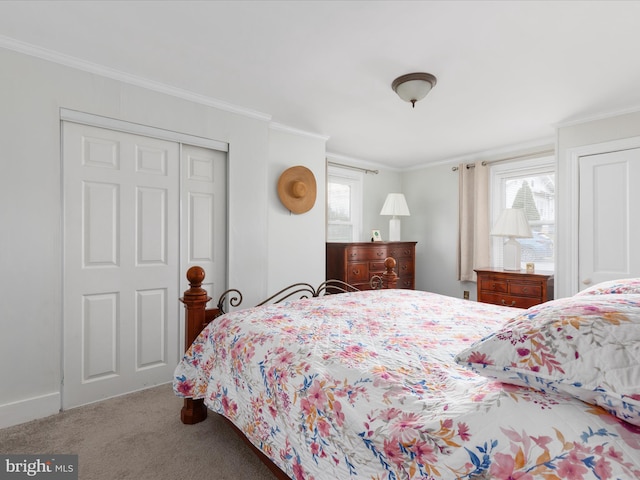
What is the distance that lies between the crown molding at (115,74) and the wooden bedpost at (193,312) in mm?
1694

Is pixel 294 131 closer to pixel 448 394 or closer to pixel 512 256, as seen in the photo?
pixel 512 256

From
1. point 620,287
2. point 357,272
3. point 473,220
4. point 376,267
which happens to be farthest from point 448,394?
point 473,220

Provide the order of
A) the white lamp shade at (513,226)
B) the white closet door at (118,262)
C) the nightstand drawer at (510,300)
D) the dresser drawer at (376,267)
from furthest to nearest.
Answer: the dresser drawer at (376,267), the white lamp shade at (513,226), the nightstand drawer at (510,300), the white closet door at (118,262)

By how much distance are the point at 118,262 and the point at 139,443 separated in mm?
1337

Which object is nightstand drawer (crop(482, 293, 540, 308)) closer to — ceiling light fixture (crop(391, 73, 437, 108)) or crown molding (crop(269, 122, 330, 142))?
ceiling light fixture (crop(391, 73, 437, 108))

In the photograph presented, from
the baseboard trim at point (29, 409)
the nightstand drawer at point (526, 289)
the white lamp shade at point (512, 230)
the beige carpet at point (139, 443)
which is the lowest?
the beige carpet at point (139, 443)

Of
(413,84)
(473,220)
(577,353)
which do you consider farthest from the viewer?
(473,220)

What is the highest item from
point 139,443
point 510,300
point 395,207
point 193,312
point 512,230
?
point 395,207

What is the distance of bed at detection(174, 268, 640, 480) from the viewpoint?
71 centimetres

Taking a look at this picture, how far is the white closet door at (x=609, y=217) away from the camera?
317 cm

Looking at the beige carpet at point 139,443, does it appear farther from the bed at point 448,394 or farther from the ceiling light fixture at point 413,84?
the ceiling light fixture at point 413,84

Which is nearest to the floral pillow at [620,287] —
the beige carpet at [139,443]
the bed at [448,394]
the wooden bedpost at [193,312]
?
the bed at [448,394]

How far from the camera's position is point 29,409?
2.22 metres

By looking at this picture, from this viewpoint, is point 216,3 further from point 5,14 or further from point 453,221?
point 453,221
